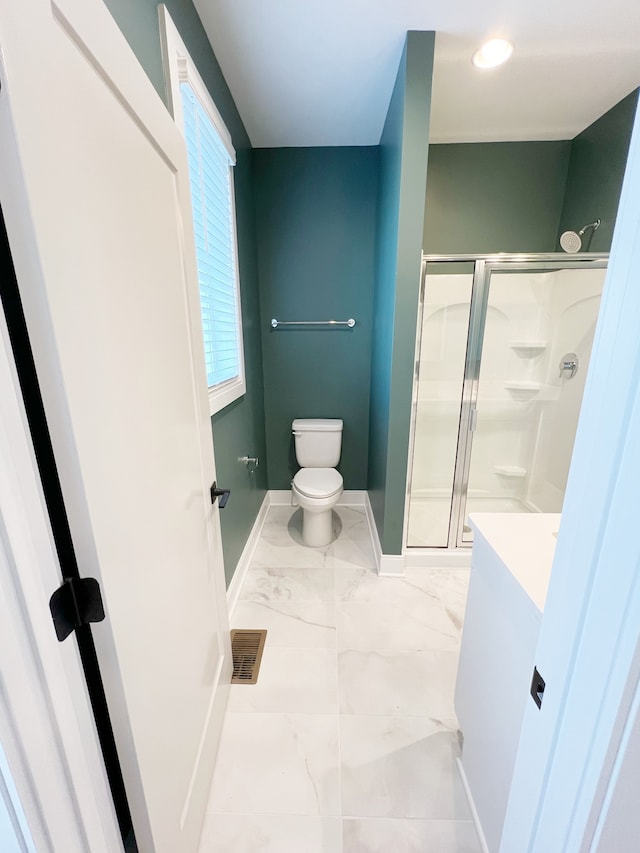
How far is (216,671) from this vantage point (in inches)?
48.0

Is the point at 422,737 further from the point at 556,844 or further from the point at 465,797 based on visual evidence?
the point at 556,844

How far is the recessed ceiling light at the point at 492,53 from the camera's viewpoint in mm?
1508

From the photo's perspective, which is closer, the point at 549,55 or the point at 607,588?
the point at 607,588

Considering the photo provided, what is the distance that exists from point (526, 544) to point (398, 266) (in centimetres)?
131

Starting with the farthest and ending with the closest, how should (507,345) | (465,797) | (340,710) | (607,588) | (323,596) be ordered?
(507,345), (323,596), (340,710), (465,797), (607,588)

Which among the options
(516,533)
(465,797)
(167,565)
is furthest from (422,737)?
(167,565)

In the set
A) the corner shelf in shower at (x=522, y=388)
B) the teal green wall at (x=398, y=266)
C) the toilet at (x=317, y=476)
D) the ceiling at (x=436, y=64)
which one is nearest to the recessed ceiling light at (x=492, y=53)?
the ceiling at (x=436, y=64)

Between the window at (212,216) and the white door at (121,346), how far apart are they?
1.62ft

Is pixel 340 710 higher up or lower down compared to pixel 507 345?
lower down

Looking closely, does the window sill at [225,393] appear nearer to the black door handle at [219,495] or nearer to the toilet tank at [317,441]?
the black door handle at [219,495]

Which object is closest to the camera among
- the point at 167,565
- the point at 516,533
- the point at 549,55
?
the point at 167,565

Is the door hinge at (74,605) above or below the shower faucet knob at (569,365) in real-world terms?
below

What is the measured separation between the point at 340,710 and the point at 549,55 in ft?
9.71

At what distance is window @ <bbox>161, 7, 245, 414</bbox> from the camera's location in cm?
120
